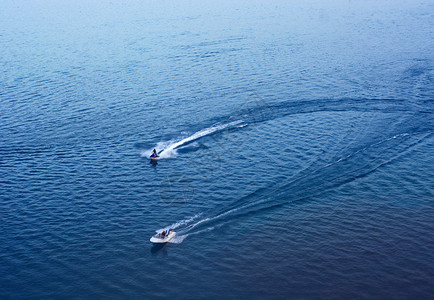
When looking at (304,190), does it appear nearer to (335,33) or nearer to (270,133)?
(270,133)

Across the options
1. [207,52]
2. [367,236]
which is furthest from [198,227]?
[207,52]

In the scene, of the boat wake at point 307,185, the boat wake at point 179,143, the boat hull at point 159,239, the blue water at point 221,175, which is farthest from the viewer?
the boat wake at point 179,143

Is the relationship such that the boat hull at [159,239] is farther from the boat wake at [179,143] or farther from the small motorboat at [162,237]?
the boat wake at [179,143]

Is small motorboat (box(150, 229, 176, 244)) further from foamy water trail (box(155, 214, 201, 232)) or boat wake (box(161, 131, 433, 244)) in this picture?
foamy water trail (box(155, 214, 201, 232))

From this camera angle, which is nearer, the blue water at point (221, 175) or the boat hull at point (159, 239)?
the blue water at point (221, 175)

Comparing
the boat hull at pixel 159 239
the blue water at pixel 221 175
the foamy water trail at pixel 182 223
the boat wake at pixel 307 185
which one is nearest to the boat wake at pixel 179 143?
the blue water at pixel 221 175

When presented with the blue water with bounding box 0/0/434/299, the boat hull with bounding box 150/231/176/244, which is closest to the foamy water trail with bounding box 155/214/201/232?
the blue water with bounding box 0/0/434/299
